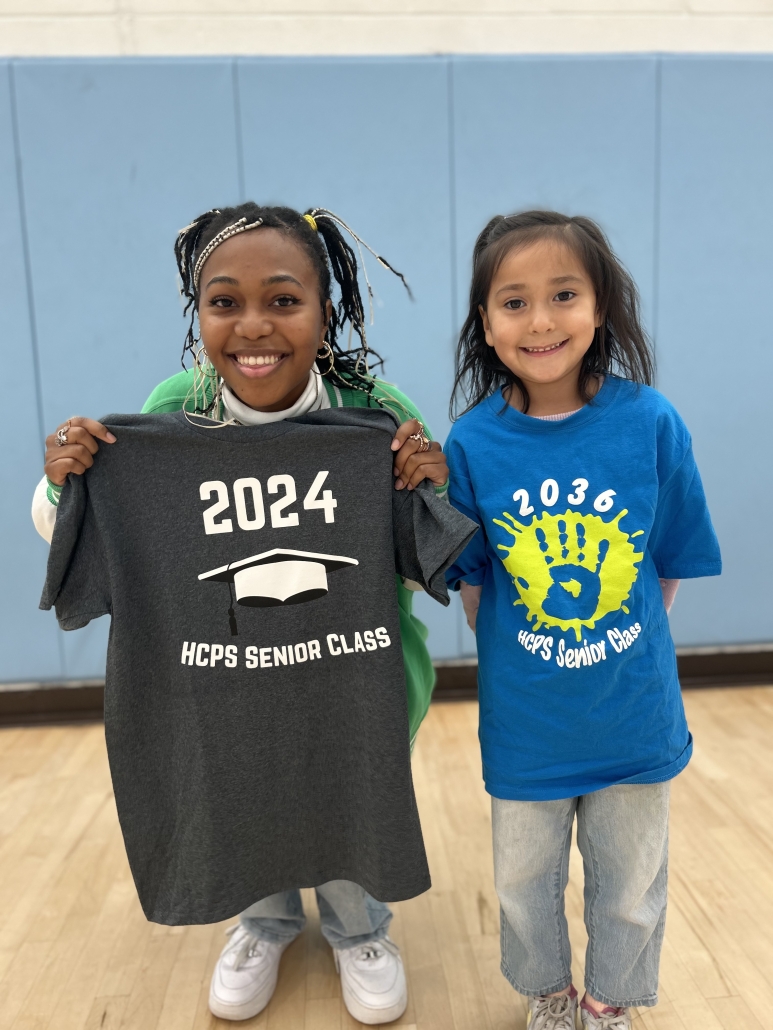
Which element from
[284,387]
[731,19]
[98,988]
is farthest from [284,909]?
[731,19]

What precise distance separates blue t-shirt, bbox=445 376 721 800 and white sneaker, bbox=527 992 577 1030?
37 centimetres

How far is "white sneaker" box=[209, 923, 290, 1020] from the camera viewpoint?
134cm

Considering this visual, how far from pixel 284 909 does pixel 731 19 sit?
2.74m

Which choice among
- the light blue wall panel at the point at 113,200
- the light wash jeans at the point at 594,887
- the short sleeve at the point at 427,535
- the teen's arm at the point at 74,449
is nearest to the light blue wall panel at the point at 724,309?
the light blue wall panel at the point at 113,200

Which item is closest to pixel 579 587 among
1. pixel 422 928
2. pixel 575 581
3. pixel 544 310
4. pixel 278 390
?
pixel 575 581

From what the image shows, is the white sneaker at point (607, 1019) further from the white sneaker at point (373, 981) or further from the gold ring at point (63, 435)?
the gold ring at point (63, 435)

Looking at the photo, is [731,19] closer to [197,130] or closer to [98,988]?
[197,130]

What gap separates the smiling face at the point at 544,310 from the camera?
1.09m

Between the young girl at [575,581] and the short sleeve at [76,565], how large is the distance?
526 mm

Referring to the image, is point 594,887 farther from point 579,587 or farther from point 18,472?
point 18,472

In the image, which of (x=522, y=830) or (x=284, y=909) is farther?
(x=284, y=909)

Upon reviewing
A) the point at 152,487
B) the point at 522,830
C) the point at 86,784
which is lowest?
the point at 86,784

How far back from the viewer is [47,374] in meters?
2.40

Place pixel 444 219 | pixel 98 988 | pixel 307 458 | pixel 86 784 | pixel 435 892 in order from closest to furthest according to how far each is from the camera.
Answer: pixel 307 458 < pixel 98 988 < pixel 435 892 < pixel 86 784 < pixel 444 219
